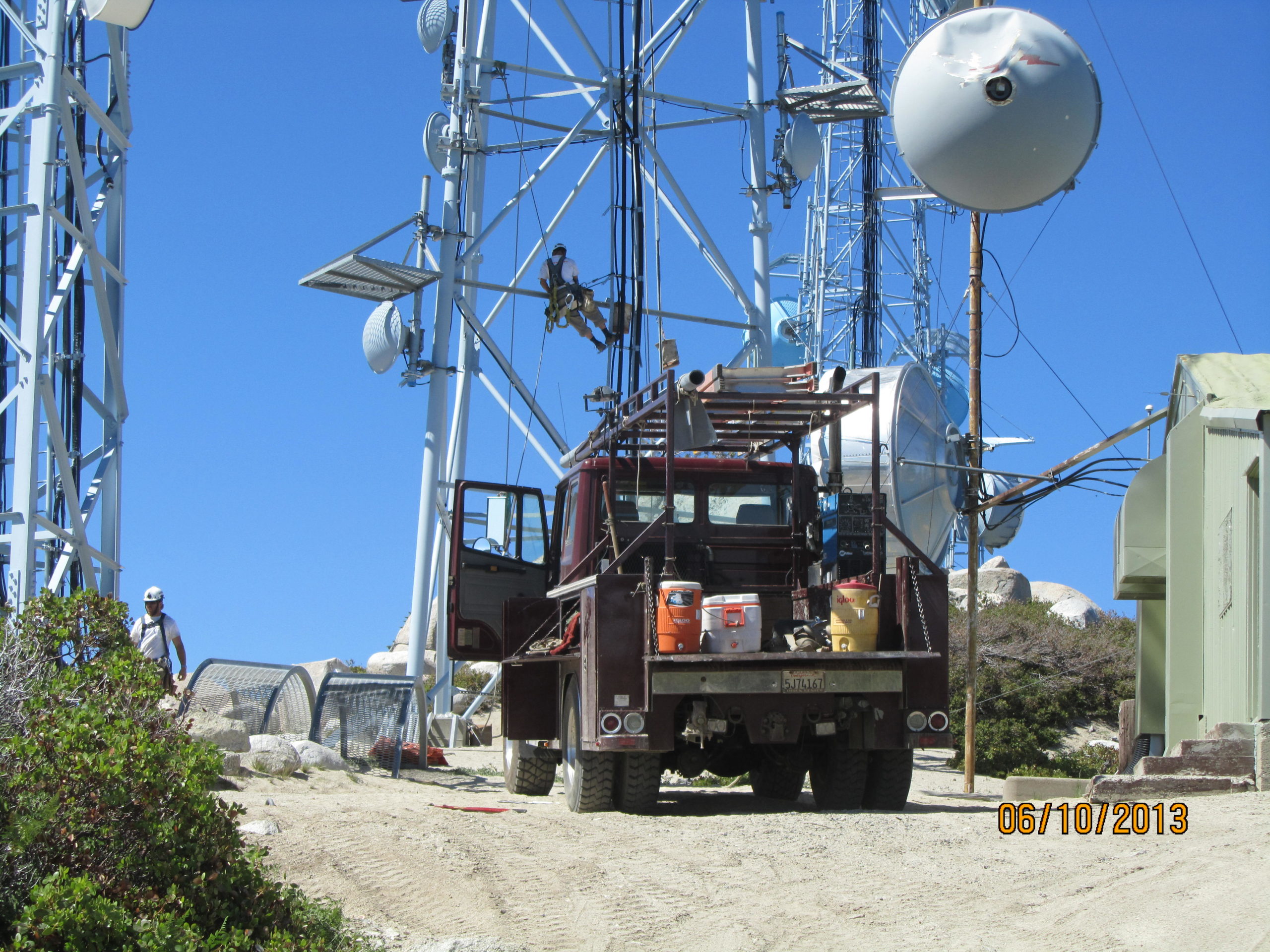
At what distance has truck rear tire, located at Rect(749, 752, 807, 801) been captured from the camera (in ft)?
38.9

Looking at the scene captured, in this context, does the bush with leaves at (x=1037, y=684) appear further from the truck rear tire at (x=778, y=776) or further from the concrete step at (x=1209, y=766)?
the concrete step at (x=1209, y=766)

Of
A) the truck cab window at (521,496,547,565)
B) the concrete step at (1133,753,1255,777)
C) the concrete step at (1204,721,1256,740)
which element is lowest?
the concrete step at (1133,753,1255,777)

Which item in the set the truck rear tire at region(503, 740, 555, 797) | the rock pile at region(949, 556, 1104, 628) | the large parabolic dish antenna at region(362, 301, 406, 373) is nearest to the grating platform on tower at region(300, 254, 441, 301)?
the large parabolic dish antenna at region(362, 301, 406, 373)

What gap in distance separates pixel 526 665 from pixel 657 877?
5237 mm

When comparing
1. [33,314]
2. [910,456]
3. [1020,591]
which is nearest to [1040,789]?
[910,456]

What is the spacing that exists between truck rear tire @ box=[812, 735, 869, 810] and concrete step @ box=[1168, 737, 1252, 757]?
237 cm

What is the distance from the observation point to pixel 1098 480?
16234 millimetres

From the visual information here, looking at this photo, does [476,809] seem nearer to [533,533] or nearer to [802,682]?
[802,682]

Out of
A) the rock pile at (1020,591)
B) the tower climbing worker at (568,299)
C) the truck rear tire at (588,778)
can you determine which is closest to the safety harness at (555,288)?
the tower climbing worker at (568,299)

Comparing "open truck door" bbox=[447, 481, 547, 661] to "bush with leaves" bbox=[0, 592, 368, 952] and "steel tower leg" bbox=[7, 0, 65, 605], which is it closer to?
"steel tower leg" bbox=[7, 0, 65, 605]

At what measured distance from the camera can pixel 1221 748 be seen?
1073 cm

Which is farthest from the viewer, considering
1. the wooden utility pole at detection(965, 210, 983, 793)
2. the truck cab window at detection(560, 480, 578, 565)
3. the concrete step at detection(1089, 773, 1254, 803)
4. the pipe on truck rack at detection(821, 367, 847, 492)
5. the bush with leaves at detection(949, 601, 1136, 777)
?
the bush with leaves at detection(949, 601, 1136, 777)

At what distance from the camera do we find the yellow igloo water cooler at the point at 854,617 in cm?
1047

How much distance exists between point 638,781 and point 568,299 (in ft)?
33.3
